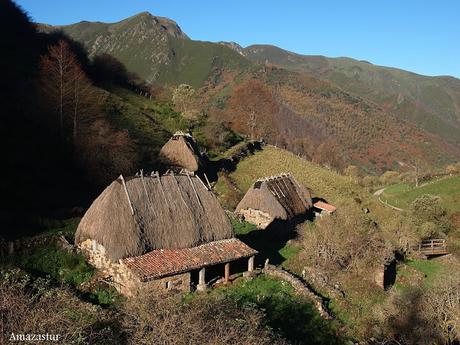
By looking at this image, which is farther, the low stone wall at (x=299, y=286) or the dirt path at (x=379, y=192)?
the dirt path at (x=379, y=192)

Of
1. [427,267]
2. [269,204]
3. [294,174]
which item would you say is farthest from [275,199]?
[294,174]

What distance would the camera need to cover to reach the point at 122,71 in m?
68.8

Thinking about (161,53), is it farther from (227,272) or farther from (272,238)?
(227,272)

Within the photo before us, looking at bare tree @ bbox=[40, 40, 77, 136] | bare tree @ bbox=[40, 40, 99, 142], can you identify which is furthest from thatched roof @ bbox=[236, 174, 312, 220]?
bare tree @ bbox=[40, 40, 77, 136]

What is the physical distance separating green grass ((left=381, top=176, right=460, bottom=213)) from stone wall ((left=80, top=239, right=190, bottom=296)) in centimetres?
3981

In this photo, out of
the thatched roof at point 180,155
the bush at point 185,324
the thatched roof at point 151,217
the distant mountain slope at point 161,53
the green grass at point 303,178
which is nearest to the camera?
the bush at point 185,324

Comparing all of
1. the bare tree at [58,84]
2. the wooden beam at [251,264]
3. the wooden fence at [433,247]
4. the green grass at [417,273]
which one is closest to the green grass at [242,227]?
the wooden beam at [251,264]

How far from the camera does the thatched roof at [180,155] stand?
A: 37562 mm

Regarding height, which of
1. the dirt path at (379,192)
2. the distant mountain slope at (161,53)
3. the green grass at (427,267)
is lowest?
the dirt path at (379,192)

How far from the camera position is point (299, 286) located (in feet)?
66.0

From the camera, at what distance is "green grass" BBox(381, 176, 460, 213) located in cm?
5069

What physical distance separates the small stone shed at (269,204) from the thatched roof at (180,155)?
8180 mm

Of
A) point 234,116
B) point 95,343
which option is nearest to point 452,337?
point 95,343

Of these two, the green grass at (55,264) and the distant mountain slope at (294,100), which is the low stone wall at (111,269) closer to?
the green grass at (55,264)
